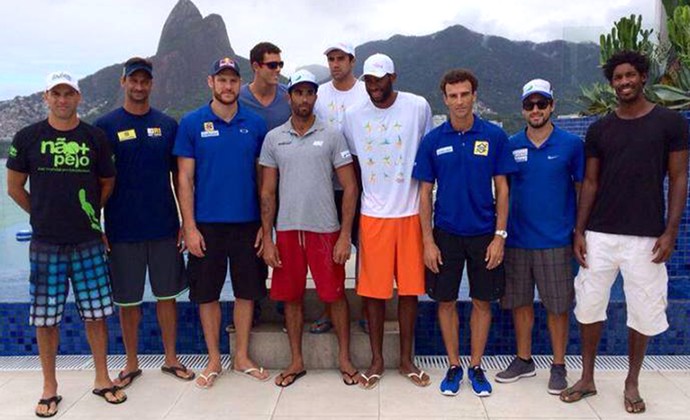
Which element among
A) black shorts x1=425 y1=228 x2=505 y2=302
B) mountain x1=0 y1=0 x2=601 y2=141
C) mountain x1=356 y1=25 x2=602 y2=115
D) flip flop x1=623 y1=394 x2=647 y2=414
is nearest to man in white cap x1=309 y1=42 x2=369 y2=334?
black shorts x1=425 y1=228 x2=505 y2=302

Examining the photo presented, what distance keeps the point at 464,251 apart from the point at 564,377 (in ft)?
2.65

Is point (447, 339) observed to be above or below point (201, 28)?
below

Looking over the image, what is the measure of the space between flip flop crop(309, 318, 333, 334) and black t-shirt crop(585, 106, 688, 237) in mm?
1468

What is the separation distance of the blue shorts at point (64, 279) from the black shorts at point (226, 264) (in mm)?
431

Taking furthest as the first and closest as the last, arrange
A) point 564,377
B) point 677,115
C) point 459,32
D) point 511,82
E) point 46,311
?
point 459,32
point 511,82
point 564,377
point 46,311
point 677,115

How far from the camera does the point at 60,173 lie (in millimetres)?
2469

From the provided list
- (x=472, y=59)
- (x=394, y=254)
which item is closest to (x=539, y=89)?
(x=394, y=254)

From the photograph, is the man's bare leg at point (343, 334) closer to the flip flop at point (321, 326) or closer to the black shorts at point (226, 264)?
the flip flop at point (321, 326)

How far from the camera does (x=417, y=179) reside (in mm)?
2664

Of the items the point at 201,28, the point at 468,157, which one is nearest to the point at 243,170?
the point at 468,157

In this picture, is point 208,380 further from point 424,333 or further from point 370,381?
point 424,333

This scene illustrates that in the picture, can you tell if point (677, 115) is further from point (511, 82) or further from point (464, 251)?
point (511, 82)

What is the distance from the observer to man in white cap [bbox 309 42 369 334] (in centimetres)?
293

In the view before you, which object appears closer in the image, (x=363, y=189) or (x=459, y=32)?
(x=363, y=189)
